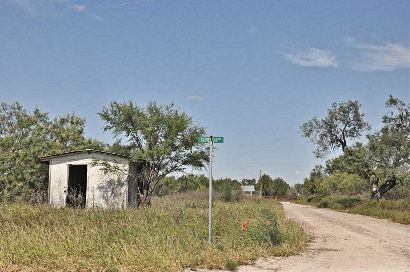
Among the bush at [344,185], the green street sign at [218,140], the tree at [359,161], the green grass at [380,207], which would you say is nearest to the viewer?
the green street sign at [218,140]

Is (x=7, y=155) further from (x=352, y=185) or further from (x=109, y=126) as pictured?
(x=352, y=185)

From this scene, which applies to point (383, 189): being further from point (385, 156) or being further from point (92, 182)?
point (92, 182)

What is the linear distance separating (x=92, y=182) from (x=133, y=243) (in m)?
14.4

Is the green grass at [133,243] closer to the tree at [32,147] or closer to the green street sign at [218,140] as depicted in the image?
the green street sign at [218,140]

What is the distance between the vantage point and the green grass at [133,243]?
33.1ft

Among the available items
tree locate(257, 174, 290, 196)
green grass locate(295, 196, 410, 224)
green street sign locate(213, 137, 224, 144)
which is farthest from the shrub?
tree locate(257, 174, 290, 196)

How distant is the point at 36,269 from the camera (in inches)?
384

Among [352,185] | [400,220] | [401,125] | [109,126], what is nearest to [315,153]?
[352,185]

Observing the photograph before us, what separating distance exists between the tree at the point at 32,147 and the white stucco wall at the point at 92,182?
1.34 metres

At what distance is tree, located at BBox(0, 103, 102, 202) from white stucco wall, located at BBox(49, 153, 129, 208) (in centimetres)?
134

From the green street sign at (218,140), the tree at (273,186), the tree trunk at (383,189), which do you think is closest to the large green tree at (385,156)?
the tree trunk at (383,189)

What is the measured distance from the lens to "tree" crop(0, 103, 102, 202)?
107 ft

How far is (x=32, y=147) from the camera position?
117ft

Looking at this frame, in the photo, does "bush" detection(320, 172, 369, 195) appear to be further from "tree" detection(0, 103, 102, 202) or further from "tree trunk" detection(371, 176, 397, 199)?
"tree" detection(0, 103, 102, 202)
